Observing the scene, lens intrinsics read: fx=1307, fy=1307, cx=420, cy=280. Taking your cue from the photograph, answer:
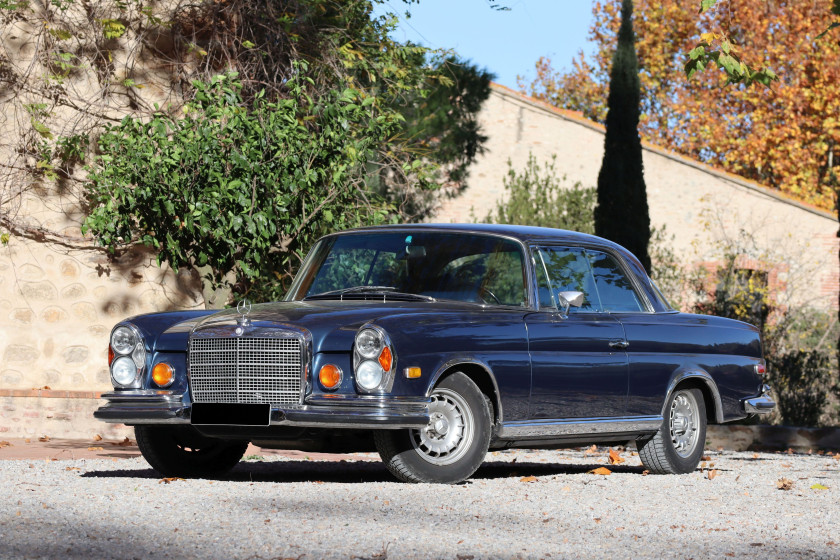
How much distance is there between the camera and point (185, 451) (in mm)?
9000

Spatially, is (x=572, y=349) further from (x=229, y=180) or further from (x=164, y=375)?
(x=229, y=180)

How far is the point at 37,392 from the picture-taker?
1357 centimetres

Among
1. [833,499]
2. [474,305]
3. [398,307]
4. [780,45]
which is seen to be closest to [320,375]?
[398,307]

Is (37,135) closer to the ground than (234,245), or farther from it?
farther from it

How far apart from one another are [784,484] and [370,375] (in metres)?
3.59

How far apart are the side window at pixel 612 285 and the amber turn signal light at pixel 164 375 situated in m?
3.23

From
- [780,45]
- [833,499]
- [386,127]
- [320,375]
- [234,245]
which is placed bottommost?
[833,499]

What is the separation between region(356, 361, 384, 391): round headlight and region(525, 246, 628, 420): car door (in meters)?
1.37

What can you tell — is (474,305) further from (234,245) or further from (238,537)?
(234,245)

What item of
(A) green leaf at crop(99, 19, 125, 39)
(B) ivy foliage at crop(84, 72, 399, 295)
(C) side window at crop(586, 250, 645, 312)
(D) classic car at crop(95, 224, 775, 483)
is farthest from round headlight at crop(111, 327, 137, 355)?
(A) green leaf at crop(99, 19, 125, 39)

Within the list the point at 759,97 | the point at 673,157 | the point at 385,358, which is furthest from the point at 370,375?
the point at 759,97

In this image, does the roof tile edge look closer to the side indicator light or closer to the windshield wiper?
the windshield wiper

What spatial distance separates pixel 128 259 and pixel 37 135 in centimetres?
175

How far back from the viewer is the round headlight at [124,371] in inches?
330
